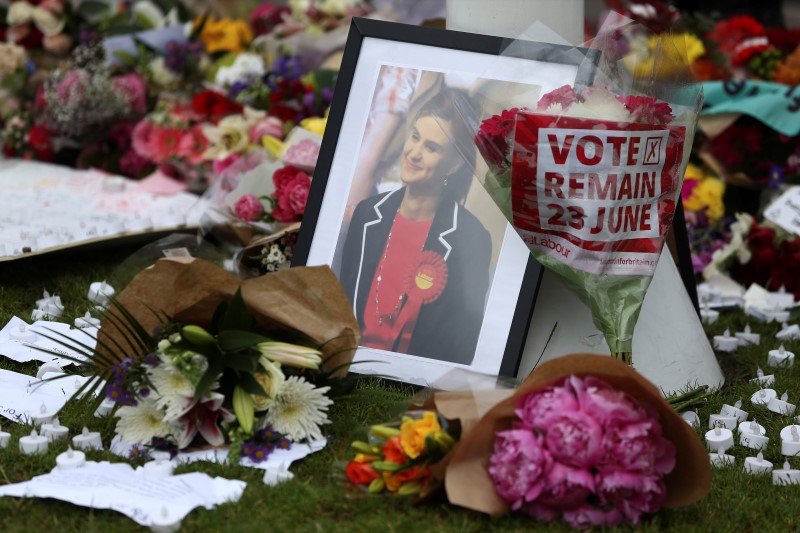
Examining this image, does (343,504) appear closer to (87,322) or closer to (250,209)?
(87,322)

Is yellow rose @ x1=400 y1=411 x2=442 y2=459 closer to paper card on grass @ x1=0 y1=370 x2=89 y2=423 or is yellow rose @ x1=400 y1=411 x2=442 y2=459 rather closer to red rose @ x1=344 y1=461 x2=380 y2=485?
red rose @ x1=344 y1=461 x2=380 y2=485

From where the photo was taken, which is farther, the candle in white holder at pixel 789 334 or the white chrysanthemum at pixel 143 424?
the candle in white holder at pixel 789 334

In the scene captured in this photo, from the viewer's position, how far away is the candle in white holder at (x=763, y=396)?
2312 millimetres

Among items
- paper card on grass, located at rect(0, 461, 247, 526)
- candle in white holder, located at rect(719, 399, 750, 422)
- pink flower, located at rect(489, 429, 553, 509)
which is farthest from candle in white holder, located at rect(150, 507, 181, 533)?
candle in white holder, located at rect(719, 399, 750, 422)

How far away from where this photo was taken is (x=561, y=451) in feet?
5.21

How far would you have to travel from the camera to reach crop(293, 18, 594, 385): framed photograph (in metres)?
2.29

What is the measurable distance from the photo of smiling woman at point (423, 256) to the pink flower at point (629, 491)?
0.71m

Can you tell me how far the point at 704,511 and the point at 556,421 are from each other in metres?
0.36

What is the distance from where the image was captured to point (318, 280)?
1964mm

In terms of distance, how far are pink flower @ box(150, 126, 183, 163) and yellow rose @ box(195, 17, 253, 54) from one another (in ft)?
2.16

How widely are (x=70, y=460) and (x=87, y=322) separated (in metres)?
0.84

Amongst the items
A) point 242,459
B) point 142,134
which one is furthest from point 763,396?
point 142,134

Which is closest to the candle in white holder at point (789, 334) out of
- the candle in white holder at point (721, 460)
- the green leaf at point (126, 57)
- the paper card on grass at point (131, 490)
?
the candle in white holder at point (721, 460)

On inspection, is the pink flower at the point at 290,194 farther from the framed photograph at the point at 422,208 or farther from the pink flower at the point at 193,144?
the pink flower at the point at 193,144
